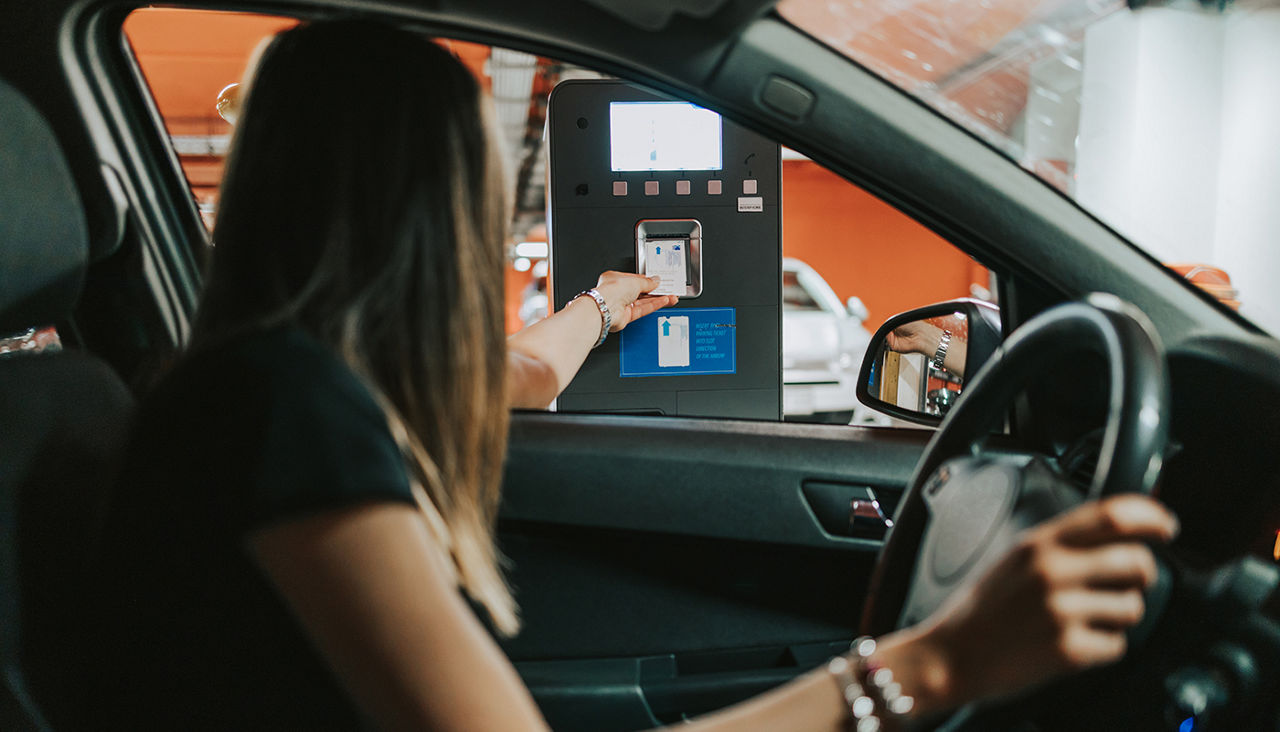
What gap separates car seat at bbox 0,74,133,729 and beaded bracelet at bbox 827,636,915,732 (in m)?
0.75

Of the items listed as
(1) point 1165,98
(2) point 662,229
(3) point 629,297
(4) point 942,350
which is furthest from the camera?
(1) point 1165,98

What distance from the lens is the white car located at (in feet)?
20.3

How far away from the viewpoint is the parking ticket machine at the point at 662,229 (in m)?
2.20

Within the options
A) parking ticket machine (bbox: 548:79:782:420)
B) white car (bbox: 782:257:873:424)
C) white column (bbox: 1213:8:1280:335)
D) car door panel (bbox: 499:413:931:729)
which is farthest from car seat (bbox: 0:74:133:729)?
white car (bbox: 782:257:873:424)

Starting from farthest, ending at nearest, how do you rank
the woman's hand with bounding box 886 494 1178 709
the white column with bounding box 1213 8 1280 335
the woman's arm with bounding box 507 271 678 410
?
the white column with bounding box 1213 8 1280 335 < the woman's arm with bounding box 507 271 678 410 < the woman's hand with bounding box 886 494 1178 709

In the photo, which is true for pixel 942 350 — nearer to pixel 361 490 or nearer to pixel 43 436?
pixel 361 490

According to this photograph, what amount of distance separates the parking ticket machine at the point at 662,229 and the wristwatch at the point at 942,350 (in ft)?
2.75

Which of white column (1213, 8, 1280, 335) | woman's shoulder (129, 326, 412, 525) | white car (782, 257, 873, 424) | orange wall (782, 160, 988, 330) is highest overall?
woman's shoulder (129, 326, 412, 525)

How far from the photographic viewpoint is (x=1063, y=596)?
65 centimetres

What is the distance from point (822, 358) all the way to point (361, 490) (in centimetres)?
595

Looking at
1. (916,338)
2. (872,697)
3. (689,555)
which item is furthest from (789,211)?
(872,697)

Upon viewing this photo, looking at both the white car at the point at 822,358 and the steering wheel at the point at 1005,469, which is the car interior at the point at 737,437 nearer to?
the steering wheel at the point at 1005,469

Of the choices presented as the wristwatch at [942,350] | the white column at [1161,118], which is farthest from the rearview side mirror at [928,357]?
the white column at [1161,118]

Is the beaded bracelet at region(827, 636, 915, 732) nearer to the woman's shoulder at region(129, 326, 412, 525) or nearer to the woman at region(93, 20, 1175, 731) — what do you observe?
the woman at region(93, 20, 1175, 731)
